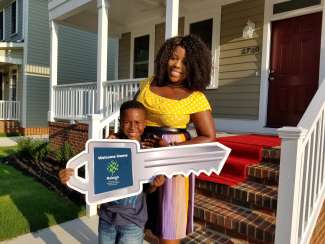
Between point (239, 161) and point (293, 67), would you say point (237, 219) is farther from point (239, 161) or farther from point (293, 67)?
point (293, 67)

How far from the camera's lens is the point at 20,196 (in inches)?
193

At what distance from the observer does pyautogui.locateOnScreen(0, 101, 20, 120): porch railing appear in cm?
1380

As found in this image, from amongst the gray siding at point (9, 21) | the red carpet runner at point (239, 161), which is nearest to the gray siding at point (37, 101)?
the gray siding at point (9, 21)

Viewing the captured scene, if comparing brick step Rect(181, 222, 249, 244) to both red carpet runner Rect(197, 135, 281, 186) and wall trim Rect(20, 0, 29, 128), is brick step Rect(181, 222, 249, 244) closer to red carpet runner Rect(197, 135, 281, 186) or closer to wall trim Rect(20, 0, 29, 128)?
red carpet runner Rect(197, 135, 281, 186)

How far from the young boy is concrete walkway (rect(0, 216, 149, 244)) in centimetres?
173

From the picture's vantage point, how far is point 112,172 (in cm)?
158

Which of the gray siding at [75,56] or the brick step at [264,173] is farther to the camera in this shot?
the gray siding at [75,56]

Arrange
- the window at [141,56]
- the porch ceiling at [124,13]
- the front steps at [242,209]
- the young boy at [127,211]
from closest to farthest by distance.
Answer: the young boy at [127,211] < the front steps at [242,209] < the porch ceiling at [124,13] < the window at [141,56]

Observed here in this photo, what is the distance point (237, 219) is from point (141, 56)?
22.0 ft

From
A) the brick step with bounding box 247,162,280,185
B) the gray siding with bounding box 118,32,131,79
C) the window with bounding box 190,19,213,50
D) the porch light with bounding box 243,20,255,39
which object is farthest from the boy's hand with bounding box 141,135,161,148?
the gray siding with bounding box 118,32,131,79

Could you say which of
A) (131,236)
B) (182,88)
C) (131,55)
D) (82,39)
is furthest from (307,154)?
(82,39)

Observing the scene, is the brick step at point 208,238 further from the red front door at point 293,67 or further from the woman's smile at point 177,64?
the red front door at point 293,67

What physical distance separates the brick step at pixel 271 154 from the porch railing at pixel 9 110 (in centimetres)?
1271

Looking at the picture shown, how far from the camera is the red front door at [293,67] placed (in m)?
5.09
